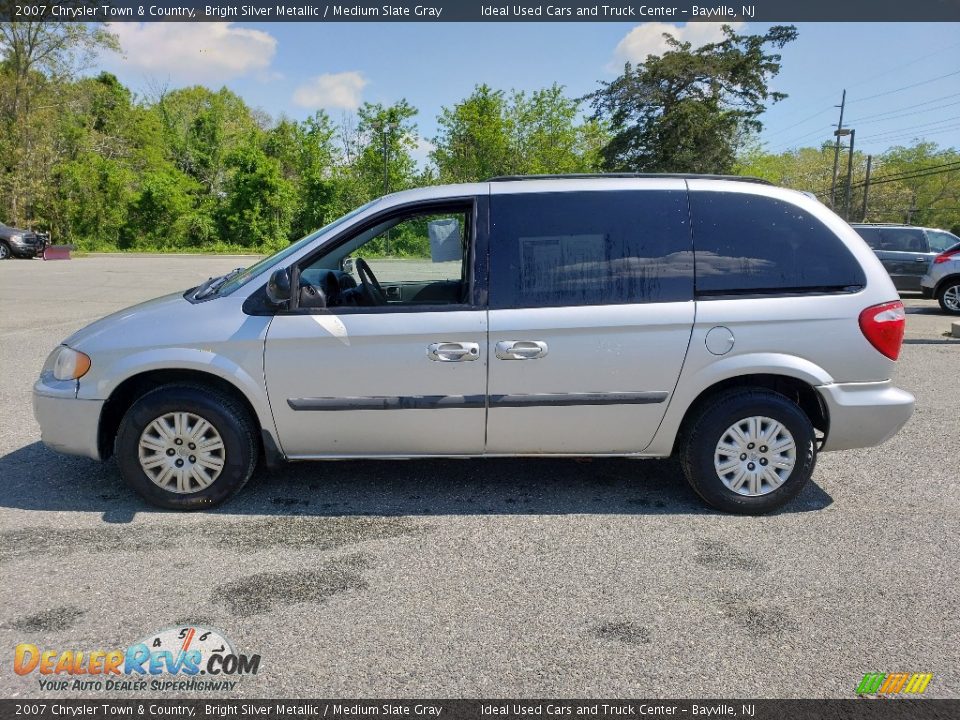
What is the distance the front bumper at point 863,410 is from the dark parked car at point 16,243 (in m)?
31.2

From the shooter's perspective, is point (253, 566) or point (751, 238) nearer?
point (253, 566)

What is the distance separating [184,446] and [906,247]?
16.4 m

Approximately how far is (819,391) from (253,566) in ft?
10.2

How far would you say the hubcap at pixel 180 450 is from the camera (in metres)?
4.10

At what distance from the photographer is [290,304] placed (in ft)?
13.4

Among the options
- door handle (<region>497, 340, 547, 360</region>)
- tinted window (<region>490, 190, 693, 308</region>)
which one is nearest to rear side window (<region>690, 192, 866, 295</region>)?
tinted window (<region>490, 190, 693, 308</region>)

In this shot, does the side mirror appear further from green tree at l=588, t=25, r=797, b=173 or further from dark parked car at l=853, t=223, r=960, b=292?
green tree at l=588, t=25, r=797, b=173

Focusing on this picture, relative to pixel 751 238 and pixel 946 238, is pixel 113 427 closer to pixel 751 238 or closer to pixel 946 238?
pixel 751 238

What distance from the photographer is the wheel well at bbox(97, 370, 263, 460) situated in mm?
4176

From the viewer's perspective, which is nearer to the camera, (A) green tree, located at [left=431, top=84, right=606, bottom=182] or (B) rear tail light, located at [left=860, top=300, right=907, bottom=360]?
(B) rear tail light, located at [left=860, top=300, right=907, bottom=360]

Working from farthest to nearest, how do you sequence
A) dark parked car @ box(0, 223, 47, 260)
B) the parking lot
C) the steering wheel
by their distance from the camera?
dark parked car @ box(0, 223, 47, 260) < the steering wheel < the parking lot

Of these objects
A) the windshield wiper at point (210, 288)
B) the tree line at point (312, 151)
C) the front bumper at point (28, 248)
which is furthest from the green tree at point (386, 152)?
the windshield wiper at point (210, 288)

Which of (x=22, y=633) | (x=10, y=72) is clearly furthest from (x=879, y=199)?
(x=22, y=633)

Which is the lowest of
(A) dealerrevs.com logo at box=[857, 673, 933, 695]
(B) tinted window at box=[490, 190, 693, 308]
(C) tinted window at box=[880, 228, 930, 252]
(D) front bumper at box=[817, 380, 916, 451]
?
(A) dealerrevs.com logo at box=[857, 673, 933, 695]
